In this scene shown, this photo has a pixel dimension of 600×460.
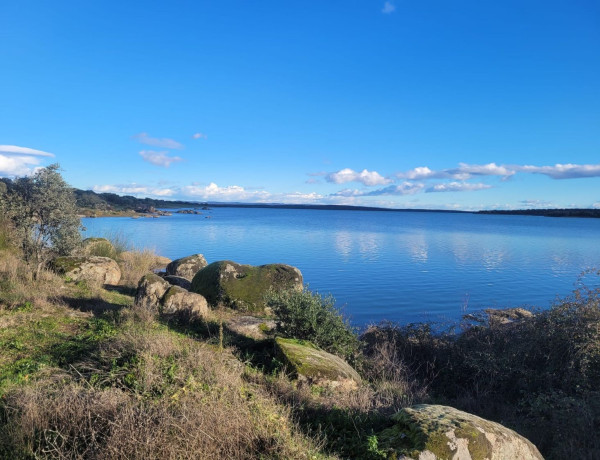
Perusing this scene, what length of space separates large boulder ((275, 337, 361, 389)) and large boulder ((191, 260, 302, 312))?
6346mm

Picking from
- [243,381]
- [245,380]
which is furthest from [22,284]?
[243,381]

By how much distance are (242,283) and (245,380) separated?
8974mm

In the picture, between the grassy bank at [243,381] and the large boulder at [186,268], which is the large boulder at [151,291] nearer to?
the grassy bank at [243,381]

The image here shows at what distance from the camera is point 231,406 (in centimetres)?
505

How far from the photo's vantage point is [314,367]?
8.38 m

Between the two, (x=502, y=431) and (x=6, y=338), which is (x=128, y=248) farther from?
(x=502, y=431)

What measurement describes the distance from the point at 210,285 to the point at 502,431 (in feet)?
41.4

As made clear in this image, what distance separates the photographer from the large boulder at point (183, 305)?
40.4 ft

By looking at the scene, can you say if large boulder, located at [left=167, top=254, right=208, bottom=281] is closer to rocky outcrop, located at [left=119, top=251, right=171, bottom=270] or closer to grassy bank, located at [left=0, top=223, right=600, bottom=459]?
rocky outcrop, located at [left=119, top=251, right=171, bottom=270]

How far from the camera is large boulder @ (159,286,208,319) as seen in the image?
12.3m

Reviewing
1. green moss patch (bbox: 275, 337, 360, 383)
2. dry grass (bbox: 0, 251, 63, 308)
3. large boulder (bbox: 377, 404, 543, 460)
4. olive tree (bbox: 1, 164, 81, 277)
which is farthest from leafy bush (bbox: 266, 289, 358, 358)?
olive tree (bbox: 1, 164, 81, 277)

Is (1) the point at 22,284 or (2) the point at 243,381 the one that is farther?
(1) the point at 22,284

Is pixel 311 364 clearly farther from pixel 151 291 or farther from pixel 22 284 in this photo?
pixel 22 284

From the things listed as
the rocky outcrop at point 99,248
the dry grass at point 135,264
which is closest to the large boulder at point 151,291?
the dry grass at point 135,264
